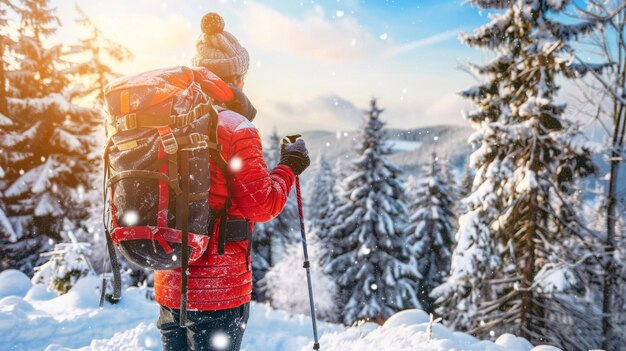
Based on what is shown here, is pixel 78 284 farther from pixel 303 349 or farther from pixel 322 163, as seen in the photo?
pixel 322 163

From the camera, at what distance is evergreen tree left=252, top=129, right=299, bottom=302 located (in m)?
27.3

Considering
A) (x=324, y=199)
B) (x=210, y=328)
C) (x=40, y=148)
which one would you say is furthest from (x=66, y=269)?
(x=324, y=199)

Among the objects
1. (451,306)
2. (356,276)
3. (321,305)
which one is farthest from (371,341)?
(321,305)

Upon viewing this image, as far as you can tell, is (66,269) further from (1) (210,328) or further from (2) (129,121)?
(2) (129,121)

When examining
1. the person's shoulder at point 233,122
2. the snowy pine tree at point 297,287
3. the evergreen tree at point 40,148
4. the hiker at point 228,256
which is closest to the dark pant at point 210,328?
the hiker at point 228,256

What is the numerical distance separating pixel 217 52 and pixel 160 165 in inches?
37.7

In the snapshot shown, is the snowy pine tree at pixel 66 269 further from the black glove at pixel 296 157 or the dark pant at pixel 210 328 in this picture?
the black glove at pixel 296 157

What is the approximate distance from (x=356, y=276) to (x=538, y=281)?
13573mm

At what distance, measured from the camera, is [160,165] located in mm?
1869

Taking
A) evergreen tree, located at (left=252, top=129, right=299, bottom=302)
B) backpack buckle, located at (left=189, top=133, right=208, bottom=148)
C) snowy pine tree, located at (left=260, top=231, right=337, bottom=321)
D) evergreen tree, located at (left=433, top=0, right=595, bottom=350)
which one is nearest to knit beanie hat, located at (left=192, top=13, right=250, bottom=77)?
backpack buckle, located at (left=189, top=133, right=208, bottom=148)

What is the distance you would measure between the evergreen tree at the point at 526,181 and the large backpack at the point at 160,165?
11.0 m

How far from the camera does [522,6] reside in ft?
34.9

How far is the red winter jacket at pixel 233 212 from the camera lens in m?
1.98

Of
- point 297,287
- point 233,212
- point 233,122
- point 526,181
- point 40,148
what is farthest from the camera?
point 297,287
